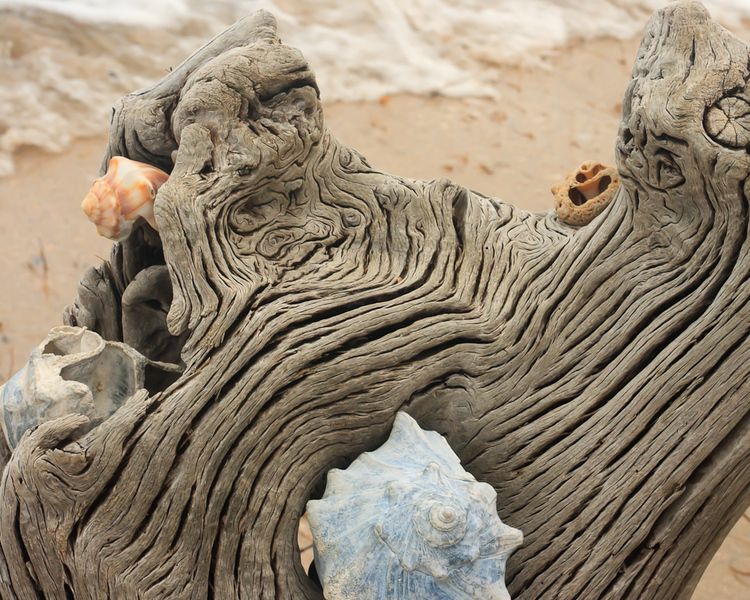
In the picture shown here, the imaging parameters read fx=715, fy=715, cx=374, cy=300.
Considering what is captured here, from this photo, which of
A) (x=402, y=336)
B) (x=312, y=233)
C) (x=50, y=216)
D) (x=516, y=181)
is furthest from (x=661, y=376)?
(x=50, y=216)

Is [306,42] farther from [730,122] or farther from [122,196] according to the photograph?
[730,122]

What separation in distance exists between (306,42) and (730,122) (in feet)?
15.0

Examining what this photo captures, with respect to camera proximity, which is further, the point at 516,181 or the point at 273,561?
the point at 516,181

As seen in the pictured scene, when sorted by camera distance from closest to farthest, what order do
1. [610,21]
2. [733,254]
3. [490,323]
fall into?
[733,254] → [490,323] → [610,21]

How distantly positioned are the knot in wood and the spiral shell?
0.98 m

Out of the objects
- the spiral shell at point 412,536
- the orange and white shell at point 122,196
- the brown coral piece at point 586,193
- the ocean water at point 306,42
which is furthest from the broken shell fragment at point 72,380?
the ocean water at point 306,42

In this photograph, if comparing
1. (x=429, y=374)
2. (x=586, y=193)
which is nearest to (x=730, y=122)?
(x=586, y=193)

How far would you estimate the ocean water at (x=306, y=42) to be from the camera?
4996mm

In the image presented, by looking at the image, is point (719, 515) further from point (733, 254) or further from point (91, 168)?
point (91, 168)

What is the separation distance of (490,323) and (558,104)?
3.83 metres

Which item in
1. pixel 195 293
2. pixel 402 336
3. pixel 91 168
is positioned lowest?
pixel 91 168

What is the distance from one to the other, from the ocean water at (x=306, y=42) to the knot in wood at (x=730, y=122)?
12.7 ft

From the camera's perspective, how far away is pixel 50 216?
441 cm

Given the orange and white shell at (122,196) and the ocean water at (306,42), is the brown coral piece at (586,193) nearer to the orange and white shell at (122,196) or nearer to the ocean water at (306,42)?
the orange and white shell at (122,196)
